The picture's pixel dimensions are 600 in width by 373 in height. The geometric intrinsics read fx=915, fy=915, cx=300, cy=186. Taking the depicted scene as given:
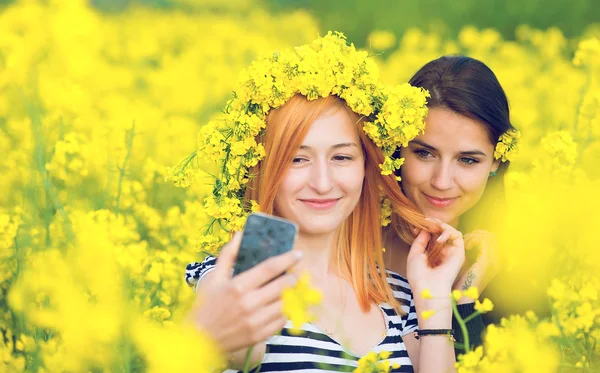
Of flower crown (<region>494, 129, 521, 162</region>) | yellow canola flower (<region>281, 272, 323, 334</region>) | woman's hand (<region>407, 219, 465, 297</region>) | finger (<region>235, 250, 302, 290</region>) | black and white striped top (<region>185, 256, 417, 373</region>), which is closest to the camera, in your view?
yellow canola flower (<region>281, 272, 323, 334</region>)

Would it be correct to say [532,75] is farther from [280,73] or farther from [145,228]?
[280,73]

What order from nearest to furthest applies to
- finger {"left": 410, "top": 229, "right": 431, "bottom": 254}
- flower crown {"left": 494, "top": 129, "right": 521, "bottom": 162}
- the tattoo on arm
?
1. finger {"left": 410, "top": 229, "right": 431, "bottom": 254}
2. the tattoo on arm
3. flower crown {"left": 494, "top": 129, "right": 521, "bottom": 162}

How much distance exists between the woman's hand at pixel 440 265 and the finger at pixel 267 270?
809 millimetres

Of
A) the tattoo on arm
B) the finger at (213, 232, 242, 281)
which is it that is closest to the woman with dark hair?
the tattoo on arm

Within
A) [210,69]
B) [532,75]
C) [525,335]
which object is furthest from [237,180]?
[532,75]

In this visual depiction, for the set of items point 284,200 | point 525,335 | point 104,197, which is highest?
point 104,197

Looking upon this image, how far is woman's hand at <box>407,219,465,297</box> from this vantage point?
2279 mm

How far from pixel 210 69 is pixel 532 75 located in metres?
2.09

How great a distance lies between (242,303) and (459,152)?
1.17m

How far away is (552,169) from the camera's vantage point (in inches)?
104

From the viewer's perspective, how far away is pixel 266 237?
1576 mm

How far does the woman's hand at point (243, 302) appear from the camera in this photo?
Answer: 5.07ft

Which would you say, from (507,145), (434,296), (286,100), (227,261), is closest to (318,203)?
(286,100)

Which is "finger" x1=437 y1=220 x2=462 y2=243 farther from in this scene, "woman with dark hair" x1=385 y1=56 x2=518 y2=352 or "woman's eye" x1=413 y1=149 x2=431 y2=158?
"woman's eye" x1=413 y1=149 x2=431 y2=158
